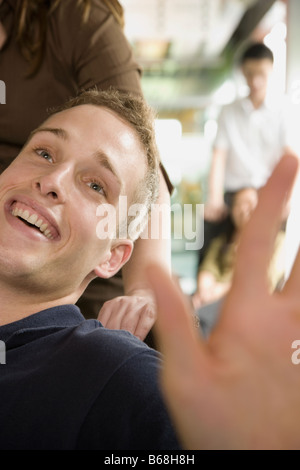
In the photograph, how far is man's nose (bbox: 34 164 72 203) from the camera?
2.99 ft

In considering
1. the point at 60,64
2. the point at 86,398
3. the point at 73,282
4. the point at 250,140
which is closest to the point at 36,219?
the point at 73,282

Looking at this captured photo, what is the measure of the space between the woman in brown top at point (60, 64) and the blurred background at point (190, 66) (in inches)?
132

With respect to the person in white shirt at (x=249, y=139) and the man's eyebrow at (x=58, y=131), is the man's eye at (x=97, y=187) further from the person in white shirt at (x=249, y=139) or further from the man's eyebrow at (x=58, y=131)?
the person in white shirt at (x=249, y=139)

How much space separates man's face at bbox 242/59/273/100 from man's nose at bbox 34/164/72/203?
2679 mm

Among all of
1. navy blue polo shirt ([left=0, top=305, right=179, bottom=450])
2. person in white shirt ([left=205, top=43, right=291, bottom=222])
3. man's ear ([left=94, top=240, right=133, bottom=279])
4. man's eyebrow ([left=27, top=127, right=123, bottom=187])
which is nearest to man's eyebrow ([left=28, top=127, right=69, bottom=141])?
man's eyebrow ([left=27, top=127, right=123, bottom=187])

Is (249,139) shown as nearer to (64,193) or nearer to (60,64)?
(60,64)

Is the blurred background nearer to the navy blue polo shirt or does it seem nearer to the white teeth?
the white teeth

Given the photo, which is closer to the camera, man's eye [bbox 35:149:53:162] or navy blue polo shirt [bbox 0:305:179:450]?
navy blue polo shirt [bbox 0:305:179:450]

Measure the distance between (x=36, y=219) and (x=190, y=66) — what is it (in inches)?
238

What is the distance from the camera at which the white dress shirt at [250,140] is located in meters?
3.36

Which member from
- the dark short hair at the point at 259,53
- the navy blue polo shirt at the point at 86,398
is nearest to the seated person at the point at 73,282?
the navy blue polo shirt at the point at 86,398

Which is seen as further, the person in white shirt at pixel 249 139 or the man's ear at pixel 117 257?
the person in white shirt at pixel 249 139

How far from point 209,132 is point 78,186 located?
5.24 m

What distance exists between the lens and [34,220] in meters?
0.89
